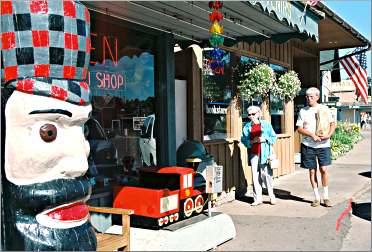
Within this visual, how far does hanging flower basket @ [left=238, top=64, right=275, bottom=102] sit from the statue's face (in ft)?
18.2

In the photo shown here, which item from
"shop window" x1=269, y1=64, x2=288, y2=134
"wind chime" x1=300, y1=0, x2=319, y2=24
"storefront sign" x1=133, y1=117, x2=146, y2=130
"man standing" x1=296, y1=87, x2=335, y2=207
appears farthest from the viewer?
"shop window" x1=269, y1=64, x2=288, y2=134

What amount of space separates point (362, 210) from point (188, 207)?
3.28 meters

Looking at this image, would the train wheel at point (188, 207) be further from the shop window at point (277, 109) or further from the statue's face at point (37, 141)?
the shop window at point (277, 109)

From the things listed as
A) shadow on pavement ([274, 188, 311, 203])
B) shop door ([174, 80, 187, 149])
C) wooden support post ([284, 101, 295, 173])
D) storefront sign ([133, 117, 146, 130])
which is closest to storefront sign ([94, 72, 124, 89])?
storefront sign ([133, 117, 146, 130])

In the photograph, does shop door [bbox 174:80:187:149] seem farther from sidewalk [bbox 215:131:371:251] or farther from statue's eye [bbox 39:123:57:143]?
statue's eye [bbox 39:123:57:143]

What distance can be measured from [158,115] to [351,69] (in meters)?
9.94

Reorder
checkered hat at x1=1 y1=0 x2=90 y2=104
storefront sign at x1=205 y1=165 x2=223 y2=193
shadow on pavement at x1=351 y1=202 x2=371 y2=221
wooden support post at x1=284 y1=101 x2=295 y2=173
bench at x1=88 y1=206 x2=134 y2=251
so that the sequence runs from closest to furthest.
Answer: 1. checkered hat at x1=1 y1=0 x2=90 y2=104
2. bench at x1=88 y1=206 x2=134 y2=251
3. storefront sign at x1=205 y1=165 x2=223 y2=193
4. shadow on pavement at x1=351 y1=202 x2=371 y2=221
5. wooden support post at x1=284 y1=101 x2=295 y2=173

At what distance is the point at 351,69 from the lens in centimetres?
1449

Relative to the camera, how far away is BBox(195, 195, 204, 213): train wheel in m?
5.23

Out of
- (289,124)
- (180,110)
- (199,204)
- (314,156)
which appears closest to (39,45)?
(199,204)

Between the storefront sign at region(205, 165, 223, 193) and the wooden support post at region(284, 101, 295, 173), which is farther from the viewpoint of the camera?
the wooden support post at region(284, 101, 295, 173)

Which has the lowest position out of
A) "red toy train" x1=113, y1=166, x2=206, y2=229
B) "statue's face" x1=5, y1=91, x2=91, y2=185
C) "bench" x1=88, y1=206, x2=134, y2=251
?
"bench" x1=88, y1=206, x2=134, y2=251

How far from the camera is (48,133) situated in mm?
3020

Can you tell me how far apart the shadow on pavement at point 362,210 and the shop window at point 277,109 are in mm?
3120
